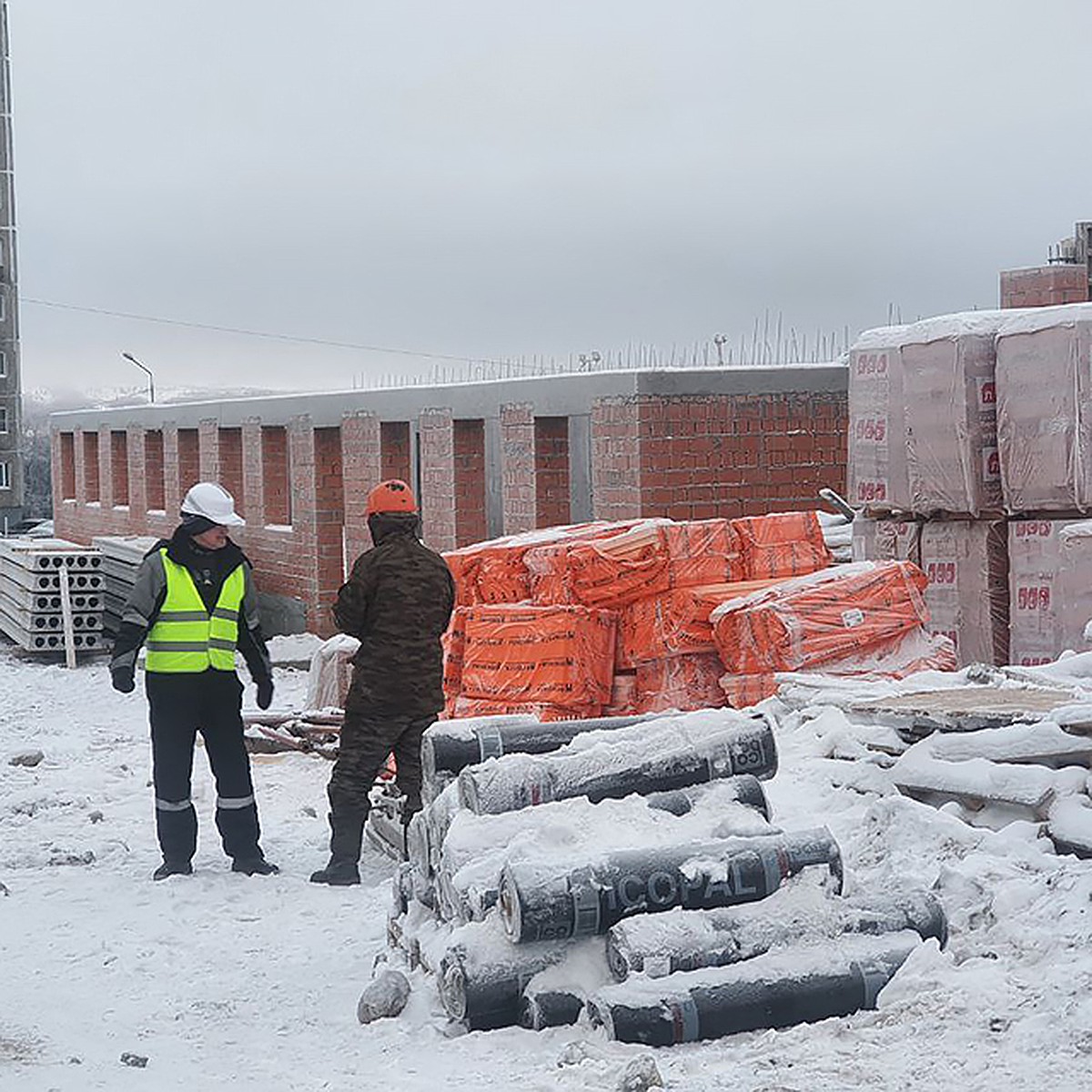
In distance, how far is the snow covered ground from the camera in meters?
4.74

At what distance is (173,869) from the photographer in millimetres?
8500

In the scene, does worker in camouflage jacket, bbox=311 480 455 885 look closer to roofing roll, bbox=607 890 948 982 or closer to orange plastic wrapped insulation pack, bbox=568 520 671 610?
orange plastic wrapped insulation pack, bbox=568 520 671 610

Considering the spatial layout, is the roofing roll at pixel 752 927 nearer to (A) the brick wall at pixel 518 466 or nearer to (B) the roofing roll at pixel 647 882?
A: (B) the roofing roll at pixel 647 882

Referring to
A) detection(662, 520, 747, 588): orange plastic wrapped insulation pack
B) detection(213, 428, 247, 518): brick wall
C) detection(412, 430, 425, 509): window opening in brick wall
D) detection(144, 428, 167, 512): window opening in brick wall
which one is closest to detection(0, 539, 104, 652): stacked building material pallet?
detection(213, 428, 247, 518): brick wall

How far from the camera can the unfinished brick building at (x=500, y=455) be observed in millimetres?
13359

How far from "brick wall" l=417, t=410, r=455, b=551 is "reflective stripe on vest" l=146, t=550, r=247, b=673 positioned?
7844mm

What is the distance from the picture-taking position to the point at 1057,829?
18.8 ft

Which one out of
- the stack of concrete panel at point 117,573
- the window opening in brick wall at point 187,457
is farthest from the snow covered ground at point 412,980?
the window opening in brick wall at point 187,457

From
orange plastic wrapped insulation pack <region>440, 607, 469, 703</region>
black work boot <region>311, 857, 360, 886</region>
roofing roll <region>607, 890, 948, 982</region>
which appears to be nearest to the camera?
roofing roll <region>607, 890, 948, 982</region>

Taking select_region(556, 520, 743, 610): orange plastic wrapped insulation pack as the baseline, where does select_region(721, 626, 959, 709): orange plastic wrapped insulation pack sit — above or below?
below

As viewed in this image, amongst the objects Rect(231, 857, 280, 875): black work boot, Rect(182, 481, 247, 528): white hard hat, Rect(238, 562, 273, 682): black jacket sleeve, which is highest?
Rect(182, 481, 247, 528): white hard hat

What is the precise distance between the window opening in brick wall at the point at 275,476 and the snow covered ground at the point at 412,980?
473 inches

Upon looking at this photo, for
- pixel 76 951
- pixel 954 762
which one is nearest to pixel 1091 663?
pixel 954 762

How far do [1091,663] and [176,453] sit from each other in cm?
1873
